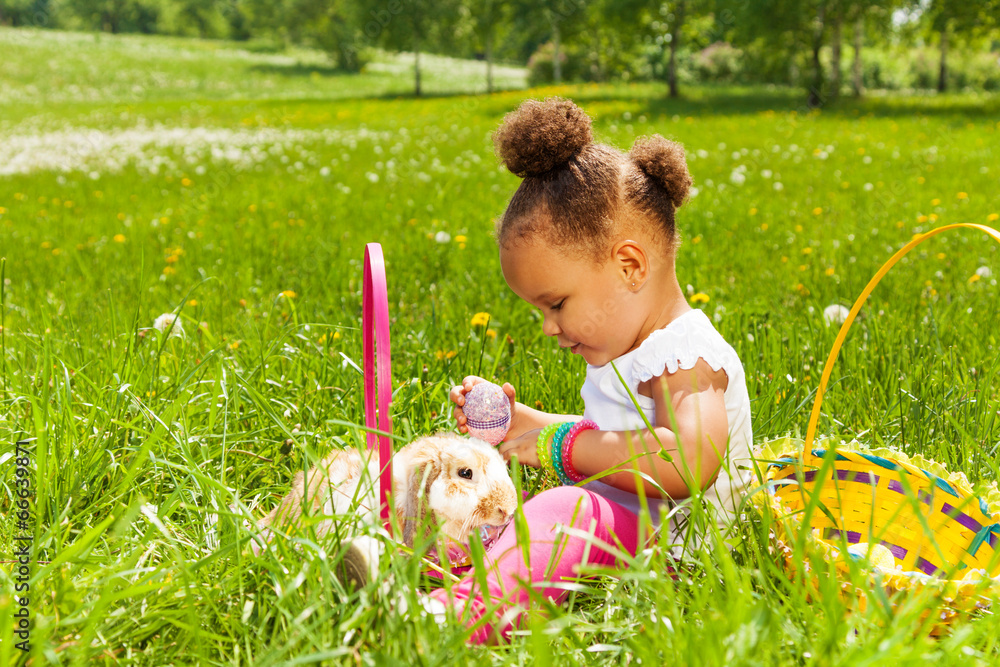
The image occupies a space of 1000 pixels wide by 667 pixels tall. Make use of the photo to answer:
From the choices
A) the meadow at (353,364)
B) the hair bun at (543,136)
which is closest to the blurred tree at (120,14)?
the meadow at (353,364)

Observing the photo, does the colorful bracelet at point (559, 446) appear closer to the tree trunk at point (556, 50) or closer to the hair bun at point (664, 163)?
the hair bun at point (664, 163)

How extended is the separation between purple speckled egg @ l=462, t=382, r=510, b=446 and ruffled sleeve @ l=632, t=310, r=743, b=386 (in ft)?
1.19

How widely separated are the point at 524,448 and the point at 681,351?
0.51 m

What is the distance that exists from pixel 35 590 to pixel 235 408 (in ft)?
2.73

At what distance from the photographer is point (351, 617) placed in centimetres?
136

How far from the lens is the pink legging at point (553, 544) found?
62.6 inches

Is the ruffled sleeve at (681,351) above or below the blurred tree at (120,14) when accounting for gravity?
below

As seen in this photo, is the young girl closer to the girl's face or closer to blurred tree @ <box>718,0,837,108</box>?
the girl's face

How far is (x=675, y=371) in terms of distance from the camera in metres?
1.80

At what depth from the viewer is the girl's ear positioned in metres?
1.85

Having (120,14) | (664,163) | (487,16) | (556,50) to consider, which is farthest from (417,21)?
(120,14)

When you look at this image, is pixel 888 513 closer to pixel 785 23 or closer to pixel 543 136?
pixel 543 136

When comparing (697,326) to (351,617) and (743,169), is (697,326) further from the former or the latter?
(743,169)

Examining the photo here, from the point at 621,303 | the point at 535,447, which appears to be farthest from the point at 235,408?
the point at 621,303
